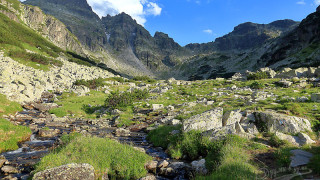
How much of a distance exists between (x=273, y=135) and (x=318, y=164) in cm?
389

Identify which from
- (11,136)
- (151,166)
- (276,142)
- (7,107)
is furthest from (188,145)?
(7,107)

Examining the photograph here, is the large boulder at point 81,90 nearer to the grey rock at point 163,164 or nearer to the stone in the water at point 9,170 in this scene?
the stone in the water at point 9,170

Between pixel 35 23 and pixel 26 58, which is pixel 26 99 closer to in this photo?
pixel 26 58

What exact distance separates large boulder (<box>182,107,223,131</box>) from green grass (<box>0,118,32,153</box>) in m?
13.9

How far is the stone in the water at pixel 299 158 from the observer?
7.91m

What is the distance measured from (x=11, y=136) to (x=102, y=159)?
9961 millimetres

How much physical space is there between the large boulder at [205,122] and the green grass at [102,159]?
4.54m

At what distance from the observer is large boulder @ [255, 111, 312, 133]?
39.1 ft

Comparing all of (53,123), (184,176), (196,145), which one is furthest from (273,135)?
(53,123)

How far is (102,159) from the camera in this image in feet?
33.2

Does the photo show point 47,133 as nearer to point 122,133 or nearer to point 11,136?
point 11,136

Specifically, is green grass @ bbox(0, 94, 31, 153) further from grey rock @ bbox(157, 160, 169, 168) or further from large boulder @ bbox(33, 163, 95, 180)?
grey rock @ bbox(157, 160, 169, 168)

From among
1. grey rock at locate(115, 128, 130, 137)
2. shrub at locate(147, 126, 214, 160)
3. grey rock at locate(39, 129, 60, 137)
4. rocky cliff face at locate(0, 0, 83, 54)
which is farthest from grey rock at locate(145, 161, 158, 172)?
rocky cliff face at locate(0, 0, 83, 54)

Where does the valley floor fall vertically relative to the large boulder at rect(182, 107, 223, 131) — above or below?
below
